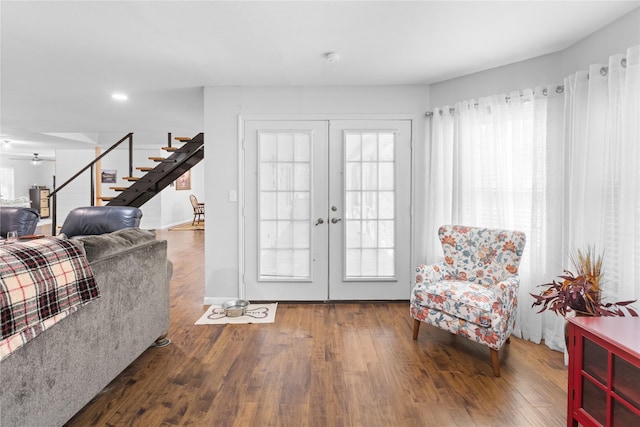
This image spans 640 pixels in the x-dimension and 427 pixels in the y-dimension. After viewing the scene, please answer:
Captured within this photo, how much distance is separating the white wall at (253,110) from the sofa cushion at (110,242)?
1345mm

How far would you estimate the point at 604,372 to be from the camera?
1544mm

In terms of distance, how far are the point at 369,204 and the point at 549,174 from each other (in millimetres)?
1688

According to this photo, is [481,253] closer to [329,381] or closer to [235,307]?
[329,381]

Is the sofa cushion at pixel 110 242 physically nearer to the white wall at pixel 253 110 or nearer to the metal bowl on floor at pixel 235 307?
the metal bowl on floor at pixel 235 307

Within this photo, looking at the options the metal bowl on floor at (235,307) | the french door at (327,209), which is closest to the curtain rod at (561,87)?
the french door at (327,209)

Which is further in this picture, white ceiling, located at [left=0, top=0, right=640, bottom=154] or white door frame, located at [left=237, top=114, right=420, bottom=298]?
white door frame, located at [left=237, top=114, right=420, bottom=298]

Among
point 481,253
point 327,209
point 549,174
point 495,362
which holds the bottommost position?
point 495,362

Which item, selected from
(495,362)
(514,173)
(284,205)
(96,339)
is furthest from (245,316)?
(514,173)

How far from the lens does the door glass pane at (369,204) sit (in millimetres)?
3918

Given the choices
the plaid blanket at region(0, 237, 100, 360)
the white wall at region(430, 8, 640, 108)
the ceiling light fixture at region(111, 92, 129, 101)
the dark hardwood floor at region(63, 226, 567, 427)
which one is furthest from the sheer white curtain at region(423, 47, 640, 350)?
the ceiling light fixture at region(111, 92, 129, 101)

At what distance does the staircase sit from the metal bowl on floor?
256cm

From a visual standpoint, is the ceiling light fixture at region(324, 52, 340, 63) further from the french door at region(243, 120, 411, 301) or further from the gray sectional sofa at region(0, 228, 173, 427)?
the gray sectional sofa at region(0, 228, 173, 427)

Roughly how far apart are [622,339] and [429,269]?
1.50 meters

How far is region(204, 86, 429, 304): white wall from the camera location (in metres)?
3.88
